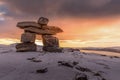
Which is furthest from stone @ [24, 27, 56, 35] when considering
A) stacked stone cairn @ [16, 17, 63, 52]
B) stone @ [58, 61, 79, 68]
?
stone @ [58, 61, 79, 68]

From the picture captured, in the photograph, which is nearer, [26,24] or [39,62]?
[39,62]

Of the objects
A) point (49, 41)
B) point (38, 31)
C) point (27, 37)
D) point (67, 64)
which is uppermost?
point (38, 31)

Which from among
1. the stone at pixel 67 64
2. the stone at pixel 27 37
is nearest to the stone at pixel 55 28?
the stone at pixel 27 37

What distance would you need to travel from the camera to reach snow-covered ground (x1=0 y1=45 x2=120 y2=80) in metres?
17.6

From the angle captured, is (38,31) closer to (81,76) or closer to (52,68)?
(52,68)

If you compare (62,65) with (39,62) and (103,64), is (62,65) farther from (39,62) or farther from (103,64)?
(103,64)

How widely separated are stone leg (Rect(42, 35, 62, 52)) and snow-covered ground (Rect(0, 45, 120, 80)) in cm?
241

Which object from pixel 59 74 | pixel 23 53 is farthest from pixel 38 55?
pixel 59 74

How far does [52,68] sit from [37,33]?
7.01m

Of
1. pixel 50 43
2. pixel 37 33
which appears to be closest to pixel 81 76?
pixel 50 43

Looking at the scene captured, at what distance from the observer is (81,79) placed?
17359mm

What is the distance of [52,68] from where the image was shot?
1891cm

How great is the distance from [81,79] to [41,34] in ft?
30.7

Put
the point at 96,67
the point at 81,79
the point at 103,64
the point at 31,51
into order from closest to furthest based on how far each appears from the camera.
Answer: the point at 81,79, the point at 96,67, the point at 103,64, the point at 31,51
